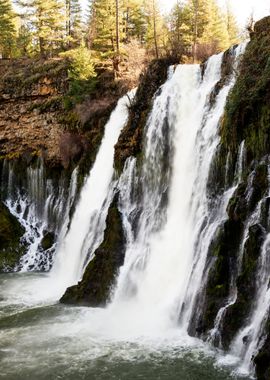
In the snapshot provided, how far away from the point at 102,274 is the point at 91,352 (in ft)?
18.7

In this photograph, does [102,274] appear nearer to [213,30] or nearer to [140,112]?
[140,112]

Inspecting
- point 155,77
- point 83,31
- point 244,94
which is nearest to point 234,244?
point 244,94

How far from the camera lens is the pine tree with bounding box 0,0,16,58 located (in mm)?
49125

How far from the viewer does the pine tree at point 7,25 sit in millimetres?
49125

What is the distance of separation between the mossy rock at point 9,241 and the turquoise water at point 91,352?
1137 cm

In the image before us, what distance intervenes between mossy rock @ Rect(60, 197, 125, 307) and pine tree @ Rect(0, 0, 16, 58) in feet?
122

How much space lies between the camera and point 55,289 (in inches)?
824

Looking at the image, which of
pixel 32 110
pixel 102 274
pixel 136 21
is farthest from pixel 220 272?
pixel 136 21

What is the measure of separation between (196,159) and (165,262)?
3933 millimetres

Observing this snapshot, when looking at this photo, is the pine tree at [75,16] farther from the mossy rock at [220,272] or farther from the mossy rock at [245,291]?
the mossy rock at [245,291]

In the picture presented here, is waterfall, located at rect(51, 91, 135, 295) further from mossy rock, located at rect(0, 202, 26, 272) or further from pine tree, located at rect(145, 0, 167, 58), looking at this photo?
pine tree, located at rect(145, 0, 167, 58)

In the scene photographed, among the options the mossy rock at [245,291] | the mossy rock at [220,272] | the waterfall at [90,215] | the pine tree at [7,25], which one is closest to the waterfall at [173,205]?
the mossy rock at [220,272]

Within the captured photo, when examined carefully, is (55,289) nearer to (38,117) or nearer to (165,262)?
(165,262)

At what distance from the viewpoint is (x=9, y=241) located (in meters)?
28.9
